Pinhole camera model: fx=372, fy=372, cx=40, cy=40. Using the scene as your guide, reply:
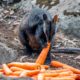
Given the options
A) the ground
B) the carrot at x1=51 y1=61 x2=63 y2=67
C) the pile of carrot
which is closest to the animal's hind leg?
the ground

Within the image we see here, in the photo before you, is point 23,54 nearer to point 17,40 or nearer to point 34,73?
point 17,40

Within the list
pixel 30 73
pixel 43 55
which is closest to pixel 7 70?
pixel 30 73

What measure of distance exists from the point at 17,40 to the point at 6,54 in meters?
1.58

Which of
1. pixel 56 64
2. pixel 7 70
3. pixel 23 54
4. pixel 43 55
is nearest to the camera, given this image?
pixel 7 70

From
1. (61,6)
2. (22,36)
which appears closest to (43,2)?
(61,6)

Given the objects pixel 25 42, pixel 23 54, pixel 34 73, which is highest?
pixel 34 73

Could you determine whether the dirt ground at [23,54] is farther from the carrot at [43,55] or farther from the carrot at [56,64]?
the carrot at [56,64]

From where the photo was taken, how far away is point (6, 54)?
8.53m

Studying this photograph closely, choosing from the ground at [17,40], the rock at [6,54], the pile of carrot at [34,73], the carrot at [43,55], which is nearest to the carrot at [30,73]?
the pile of carrot at [34,73]

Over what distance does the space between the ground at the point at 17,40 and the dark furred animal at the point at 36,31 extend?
28 centimetres

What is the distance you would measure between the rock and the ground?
0.35 feet

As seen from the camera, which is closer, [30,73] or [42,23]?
[30,73]

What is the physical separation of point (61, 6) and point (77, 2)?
51 centimetres

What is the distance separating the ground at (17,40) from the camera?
8978 millimetres
